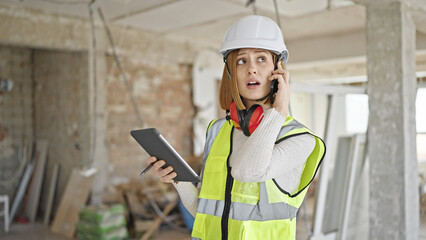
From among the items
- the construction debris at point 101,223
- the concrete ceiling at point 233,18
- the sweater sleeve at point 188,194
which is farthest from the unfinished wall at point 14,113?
the sweater sleeve at point 188,194

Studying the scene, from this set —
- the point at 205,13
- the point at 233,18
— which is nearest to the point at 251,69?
the point at 205,13

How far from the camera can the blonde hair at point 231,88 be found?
1.30 meters

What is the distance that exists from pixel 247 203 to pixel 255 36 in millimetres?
496

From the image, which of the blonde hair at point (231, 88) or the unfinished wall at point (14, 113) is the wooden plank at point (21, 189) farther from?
the blonde hair at point (231, 88)

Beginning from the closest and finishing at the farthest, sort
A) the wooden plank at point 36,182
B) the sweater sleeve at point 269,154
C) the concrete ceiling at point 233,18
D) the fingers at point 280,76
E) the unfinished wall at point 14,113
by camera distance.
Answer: the sweater sleeve at point 269,154 < the fingers at point 280,76 < the concrete ceiling at point 233,18 < the wooden plank at point 36,182 < the unfinished wall at point 14,113

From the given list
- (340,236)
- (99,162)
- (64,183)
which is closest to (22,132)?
(64,183)

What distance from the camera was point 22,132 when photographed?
5734mm

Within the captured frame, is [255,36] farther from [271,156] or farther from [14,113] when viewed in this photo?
[14,113]

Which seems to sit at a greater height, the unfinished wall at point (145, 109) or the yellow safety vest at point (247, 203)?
the unfinished wall at point (145, 109)

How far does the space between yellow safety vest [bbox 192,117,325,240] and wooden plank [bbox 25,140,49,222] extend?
462 cm

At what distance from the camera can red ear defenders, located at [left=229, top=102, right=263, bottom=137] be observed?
1250 mm

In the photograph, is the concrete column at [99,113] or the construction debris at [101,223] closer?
the construction debris at [101,223]

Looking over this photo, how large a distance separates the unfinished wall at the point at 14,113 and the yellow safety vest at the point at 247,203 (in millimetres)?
4923

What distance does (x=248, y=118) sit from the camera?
49.7 inches
